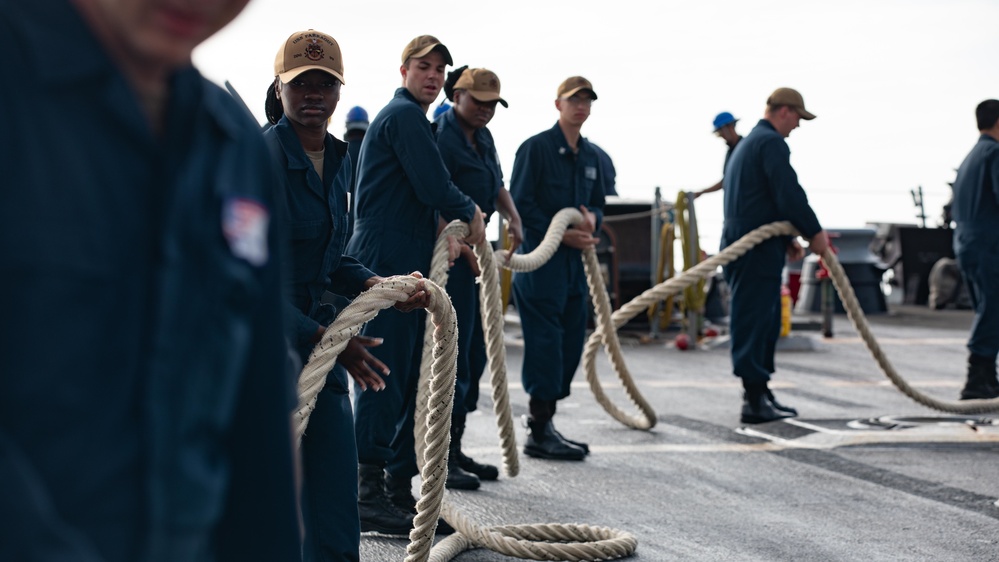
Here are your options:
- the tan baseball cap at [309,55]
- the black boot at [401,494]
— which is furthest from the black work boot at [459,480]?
the tan baseball cap at [309,55]

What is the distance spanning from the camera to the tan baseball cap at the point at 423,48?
5.11m

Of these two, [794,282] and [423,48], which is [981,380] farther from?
[794,282]

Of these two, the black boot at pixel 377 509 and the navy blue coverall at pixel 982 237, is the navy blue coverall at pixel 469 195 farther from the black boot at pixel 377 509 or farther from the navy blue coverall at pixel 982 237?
the navy blue coverall at pixel 982 237

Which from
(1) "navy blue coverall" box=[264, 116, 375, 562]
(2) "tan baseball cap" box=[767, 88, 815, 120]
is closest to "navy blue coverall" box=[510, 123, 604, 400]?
(2) "tan baseball cap" box=[767, 88, 815, 120]

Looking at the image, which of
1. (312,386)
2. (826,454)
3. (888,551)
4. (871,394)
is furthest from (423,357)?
(871,394)

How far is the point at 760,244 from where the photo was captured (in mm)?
7723

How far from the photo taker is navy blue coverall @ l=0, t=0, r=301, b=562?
1.13 meters

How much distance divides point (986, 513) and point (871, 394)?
4259mm

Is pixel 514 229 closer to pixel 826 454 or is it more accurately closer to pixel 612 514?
pixel 612 514

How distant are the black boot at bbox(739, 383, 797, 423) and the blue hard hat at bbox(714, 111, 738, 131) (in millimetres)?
3346

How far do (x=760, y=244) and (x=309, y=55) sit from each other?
479 cm

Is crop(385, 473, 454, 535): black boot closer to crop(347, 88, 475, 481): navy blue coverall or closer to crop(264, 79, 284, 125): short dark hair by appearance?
crop(347, 88, 475, 481): navy blue coverall

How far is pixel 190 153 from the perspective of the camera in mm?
1253

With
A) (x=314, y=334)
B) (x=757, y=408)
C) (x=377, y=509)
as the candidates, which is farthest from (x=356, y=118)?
(x=314, y=334)
